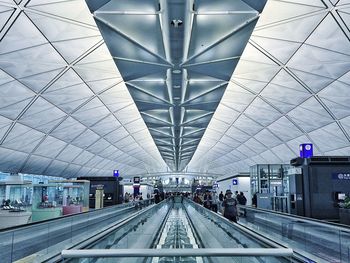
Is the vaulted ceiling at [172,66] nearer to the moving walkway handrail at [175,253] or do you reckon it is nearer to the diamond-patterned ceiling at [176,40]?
the diamond-patterned ceiling at [176,40]

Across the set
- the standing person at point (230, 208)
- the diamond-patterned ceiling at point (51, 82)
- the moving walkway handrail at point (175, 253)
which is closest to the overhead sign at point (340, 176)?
the standing person at point (230, 208)

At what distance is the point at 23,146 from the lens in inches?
1676

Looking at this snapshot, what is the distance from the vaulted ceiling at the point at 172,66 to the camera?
65.0 ft

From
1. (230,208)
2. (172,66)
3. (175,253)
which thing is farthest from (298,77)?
(175,253)

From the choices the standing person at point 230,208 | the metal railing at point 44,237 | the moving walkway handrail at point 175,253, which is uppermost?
the moving walkway handrail at point 175,253

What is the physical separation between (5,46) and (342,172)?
75.1 feet

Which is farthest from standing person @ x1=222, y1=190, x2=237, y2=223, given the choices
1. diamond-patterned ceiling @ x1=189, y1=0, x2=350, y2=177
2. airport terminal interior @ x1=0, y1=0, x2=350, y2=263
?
diamond-patterned ceiling @ x1=189, y1=0, x2=350, y2=177

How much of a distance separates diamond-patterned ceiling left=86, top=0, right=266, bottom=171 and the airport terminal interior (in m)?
0.11

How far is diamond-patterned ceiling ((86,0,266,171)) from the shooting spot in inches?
748

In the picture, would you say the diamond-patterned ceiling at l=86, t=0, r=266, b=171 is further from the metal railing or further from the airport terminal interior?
the metal railing

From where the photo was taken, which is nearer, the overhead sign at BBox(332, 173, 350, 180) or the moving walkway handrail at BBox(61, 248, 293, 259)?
the moving walkway handrail at BBox(61, 248, 293, 259)

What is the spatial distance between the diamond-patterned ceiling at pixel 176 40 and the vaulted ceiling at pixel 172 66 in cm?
8

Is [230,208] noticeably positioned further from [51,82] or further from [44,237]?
[51,82]

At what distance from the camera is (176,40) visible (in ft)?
74.0
